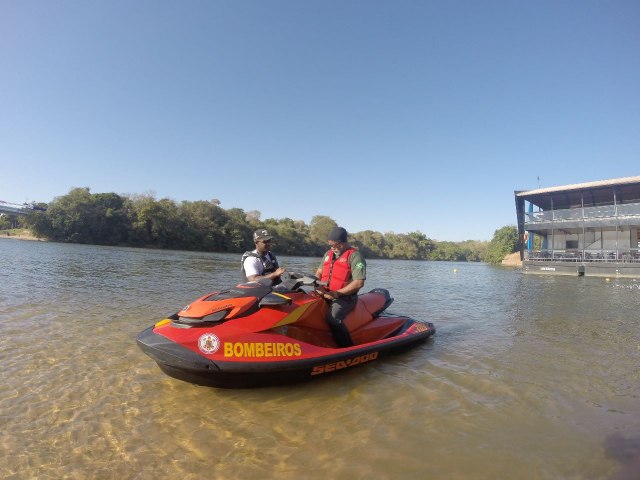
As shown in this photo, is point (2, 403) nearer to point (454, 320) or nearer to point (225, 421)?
point (225, 421)

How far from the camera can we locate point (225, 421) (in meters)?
3.16

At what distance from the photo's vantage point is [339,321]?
15.0ft

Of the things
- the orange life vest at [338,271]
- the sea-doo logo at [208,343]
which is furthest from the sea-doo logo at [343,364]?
the sea-doo logo at [208,343]

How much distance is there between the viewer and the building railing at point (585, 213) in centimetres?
2622

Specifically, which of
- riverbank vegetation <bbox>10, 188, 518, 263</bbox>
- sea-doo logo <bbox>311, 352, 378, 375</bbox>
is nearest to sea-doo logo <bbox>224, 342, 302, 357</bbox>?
sea-doo logo <bbox>311, 352, 378, 375</bbox>

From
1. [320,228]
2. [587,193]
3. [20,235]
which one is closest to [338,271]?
[587,193]

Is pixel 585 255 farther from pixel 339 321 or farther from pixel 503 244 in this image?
pixel 503 244

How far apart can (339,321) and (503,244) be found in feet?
327

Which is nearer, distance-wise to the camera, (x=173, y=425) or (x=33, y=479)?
(x=33, y=479)

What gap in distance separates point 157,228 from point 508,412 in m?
63.4

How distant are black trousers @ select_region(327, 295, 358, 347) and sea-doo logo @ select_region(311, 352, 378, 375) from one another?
0.25m

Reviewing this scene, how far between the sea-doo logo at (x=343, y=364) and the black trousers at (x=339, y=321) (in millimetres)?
246

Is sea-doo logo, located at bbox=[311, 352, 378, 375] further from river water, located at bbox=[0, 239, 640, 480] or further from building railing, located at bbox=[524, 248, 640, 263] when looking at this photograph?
building railing, located at bbox=[524, 248, 640, 263]

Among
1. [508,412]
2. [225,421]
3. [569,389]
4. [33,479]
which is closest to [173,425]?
[225,421]
